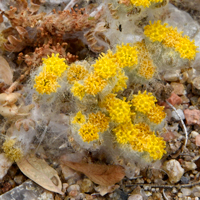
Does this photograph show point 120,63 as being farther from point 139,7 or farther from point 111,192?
point 111,192

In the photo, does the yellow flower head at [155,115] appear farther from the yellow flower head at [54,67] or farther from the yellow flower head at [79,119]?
the yellow flower head at [54,67]

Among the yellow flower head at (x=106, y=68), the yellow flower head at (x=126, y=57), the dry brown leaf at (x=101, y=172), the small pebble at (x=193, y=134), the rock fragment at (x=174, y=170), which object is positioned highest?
the yellow flower head at (x=106, y=68)

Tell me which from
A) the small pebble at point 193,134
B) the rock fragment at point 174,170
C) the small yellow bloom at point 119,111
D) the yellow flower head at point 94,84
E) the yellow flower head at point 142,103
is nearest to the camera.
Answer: the yellow flower head at point 94,84

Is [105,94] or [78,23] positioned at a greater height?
[78,23]

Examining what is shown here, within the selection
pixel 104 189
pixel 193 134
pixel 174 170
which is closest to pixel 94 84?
pixel 104 189

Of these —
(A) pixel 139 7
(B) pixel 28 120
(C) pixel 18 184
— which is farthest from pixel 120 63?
(C) pixel 18 184

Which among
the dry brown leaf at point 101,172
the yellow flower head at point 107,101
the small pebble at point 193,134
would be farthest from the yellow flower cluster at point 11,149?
the small pebble at point 193,134
